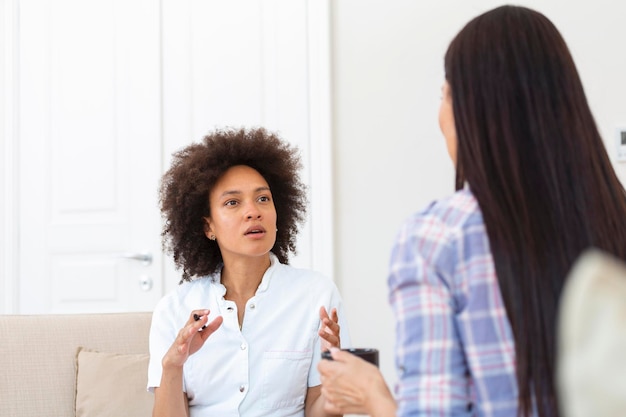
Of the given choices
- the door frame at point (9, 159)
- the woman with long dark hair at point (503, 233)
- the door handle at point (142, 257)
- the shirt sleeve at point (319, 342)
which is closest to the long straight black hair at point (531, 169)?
the woman with long dark hair at point (503, 233)

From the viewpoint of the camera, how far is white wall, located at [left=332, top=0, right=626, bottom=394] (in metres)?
3.29

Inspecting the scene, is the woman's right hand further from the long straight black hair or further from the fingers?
the long straight black hair

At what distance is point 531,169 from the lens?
3.44 feet

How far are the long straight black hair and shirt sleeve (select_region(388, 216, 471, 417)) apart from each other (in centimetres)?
7

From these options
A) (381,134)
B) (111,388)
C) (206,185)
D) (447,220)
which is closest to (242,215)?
(206,185)

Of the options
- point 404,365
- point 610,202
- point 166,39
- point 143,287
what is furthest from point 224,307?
point 166,39

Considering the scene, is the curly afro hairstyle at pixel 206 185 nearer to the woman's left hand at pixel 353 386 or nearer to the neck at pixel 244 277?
the neck at pixel 244 277

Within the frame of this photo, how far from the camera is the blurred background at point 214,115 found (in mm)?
3295

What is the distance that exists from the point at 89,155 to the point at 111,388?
1.57 meters

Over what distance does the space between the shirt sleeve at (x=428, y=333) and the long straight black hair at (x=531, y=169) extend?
0.07 m

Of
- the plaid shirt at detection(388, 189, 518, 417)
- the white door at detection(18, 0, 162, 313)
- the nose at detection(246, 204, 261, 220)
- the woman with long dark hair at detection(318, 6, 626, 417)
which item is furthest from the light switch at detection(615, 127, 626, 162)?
the plaid shirt at detection(388, 189, 518, 417)

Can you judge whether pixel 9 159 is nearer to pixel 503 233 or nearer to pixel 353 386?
pixel 353 386

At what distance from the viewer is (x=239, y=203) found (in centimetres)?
212

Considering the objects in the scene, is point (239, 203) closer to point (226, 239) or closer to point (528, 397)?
point (226, 239)
